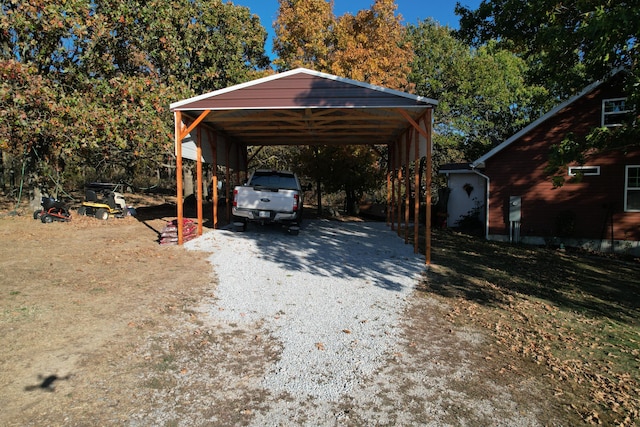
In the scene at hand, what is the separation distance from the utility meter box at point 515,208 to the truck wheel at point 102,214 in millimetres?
14233

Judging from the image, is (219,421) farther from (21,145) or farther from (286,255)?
(21,145)

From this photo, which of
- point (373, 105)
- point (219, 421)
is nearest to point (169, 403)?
point (219, 421)

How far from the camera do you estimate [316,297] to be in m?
6.45

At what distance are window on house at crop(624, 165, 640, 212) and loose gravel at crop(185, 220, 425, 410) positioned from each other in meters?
7.32

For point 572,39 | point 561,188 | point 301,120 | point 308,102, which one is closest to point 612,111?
point 561,188

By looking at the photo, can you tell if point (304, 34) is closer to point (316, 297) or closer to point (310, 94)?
point (310, 94)

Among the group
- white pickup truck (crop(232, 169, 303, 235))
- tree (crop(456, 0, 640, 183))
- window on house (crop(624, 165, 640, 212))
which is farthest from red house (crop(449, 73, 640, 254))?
white pickup truck (crop(232, 169, 303, 235))

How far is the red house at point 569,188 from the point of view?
506 inches

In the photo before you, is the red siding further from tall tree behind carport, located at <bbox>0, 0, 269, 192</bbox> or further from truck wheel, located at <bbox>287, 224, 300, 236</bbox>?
tall tree behind carport, located at <bbox>0, 0, 269, 192</bbox>

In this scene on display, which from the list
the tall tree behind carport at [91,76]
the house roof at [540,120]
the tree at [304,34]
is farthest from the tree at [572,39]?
the tall tree behind carport at [91,76]

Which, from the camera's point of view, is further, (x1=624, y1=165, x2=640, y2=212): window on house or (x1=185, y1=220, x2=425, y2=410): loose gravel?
(x1=624, y1=165, x2=640, y2=212): window on house

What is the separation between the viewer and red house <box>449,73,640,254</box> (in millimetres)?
12859

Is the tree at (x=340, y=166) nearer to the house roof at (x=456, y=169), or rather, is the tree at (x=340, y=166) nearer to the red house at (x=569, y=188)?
the house roof at (x=456, y=169)

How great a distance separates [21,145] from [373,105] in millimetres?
13715
